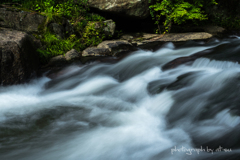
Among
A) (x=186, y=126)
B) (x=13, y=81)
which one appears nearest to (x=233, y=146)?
(x=186, y=126)

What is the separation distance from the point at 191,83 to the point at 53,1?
578cm

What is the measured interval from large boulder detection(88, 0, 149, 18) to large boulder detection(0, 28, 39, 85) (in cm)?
387

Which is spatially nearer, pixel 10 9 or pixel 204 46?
pixel 10 9

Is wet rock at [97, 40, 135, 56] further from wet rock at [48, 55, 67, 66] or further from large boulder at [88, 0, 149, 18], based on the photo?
large boulder at [88, 0, 149, 18]

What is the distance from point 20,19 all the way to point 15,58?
84.6 inches

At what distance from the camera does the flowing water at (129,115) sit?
8.21ft

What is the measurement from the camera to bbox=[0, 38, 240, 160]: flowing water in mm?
2502

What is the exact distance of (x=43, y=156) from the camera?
245 centimetres

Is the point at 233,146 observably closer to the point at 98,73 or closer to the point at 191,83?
the point at 191,83

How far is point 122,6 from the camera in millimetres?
7953

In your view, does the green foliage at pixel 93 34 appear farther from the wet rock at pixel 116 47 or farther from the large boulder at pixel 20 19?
the large boulder at pixel 20 19

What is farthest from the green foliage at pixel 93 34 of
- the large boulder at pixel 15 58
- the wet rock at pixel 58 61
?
the large boulder at pixel 15 58
